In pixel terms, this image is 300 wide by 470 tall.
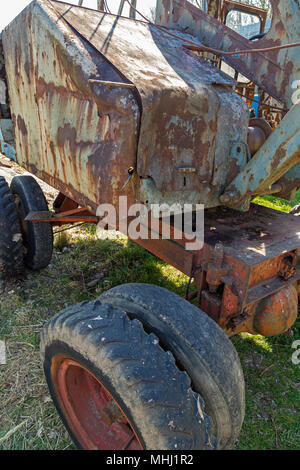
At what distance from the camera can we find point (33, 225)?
3.62 metres

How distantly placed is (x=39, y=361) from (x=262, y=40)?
3.16m

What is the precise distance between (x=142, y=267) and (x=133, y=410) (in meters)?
2.91

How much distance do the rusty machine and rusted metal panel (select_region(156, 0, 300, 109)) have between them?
0.01 meters

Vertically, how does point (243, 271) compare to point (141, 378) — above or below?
above

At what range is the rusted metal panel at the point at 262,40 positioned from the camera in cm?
254

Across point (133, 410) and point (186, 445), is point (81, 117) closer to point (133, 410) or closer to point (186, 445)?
point (133, 410)

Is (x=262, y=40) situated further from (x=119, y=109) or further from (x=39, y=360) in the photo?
(x=39, y=360)

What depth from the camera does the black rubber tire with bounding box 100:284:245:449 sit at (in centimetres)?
177

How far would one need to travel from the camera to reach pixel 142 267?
445cm

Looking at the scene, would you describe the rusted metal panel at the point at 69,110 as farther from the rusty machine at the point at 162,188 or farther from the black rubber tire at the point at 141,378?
the black rubber tire at the point at 141,378

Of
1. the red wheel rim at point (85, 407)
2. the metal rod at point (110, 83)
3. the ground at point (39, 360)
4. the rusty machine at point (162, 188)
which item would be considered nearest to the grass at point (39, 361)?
the ground at point (39, 360)

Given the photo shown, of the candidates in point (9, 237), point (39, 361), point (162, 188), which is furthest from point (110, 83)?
point (39, 361)

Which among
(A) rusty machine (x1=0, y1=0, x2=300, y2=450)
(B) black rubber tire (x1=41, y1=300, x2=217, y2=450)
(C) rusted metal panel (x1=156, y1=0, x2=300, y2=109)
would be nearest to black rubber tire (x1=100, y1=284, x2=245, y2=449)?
(A) rusty machine (x1=0, y1=0, x2=300, y2=450)
